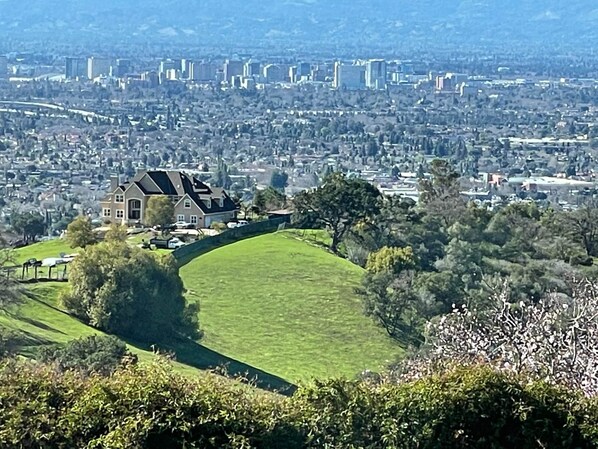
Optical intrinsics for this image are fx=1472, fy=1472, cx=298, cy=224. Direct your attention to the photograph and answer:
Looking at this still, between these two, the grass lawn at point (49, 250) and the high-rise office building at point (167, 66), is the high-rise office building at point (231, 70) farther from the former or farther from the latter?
the grass lawn at point (49, 250)

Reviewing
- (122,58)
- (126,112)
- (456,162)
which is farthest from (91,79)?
(456,162)

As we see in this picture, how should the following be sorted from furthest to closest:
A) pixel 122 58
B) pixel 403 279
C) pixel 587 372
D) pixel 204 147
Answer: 1. pixel 122 58
2. pixel 204 147
3. pixel 403 279
4. pixel 587 372

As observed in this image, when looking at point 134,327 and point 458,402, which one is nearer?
point 458,402

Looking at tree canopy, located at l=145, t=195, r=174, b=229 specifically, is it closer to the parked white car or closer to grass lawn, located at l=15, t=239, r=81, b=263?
Answer: grass lawn, located at l=15, t=239, r=81, b=263

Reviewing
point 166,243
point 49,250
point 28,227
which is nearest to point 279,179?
point 28,227

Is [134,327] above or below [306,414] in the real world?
below

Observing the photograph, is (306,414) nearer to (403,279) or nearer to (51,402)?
(51,402)

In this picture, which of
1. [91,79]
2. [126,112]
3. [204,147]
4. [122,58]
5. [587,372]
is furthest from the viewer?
[122,58]
